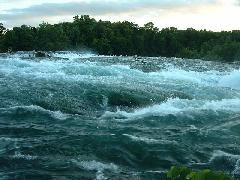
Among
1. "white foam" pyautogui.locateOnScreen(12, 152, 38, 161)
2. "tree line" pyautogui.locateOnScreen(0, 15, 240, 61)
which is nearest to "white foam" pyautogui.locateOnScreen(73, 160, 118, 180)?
"white foam" pyautogui.locateOnScreen(12, 152, 38, 161)

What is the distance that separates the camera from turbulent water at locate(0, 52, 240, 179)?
7781 millimetres

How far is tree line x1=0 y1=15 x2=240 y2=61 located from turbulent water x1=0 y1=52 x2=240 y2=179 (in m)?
41.4

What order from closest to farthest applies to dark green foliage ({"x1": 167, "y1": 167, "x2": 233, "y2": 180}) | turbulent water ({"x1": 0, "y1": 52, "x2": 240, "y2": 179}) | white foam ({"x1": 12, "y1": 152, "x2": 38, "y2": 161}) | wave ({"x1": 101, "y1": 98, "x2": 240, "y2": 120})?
dark green foliage ({"x1": 167, "y1": 167, "x2": 233, "y2": 180}) < turbulent water ({"x1": 0, "y1": 52, "x2": 240, "y2": 179}) < white foam ({"x1": 12, "y1": 152, "x2": 38, "y2": 161}) < wave ({"x1": 101, "y1": 98, "x2": 240, "y2": 120})

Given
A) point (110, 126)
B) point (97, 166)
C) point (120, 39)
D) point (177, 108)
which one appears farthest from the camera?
point (120, 39)

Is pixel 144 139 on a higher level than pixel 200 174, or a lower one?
Result: lower

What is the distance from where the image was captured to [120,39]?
2601 inches

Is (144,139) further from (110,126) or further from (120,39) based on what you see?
(120,39)

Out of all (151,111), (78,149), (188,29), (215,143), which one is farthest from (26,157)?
(188,29)

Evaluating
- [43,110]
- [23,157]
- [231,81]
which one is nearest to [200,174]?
[23,157]

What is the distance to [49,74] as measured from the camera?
17.5m

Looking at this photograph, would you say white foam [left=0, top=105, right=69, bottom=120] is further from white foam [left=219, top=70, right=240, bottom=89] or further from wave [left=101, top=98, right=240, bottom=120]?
white foam [left=219, top=70, right=240, bottom=89]

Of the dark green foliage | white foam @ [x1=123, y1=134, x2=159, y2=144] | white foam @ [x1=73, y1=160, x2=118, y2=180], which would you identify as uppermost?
the dark green foliage

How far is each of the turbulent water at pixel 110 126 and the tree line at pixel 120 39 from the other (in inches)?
1628

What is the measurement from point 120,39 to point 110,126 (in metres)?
56.2
